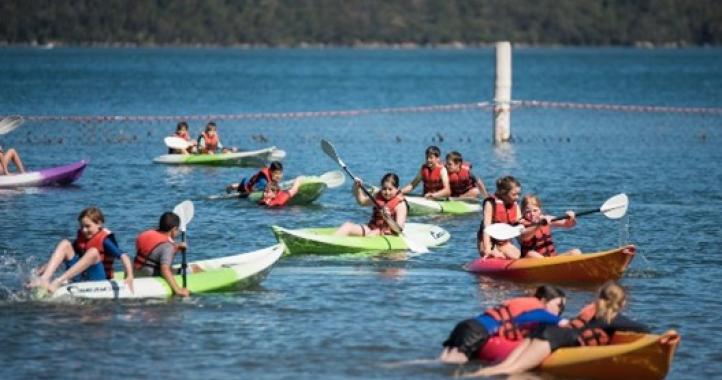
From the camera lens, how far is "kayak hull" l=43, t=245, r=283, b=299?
18750 mm

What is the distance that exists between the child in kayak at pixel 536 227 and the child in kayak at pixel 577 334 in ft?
16.4

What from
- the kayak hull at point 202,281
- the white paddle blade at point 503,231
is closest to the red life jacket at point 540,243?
the white paddle blade at point 503,231

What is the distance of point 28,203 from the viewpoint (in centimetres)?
3020

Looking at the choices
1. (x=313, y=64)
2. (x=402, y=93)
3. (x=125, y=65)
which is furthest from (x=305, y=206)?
(x=313, y=64)

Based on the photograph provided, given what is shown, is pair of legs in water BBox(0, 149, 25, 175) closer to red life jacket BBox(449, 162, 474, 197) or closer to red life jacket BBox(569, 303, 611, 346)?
red life jacket BBox(449, 162, 474, 197)

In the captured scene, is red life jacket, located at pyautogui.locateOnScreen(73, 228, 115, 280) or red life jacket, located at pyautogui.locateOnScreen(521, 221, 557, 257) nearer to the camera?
red life jacket, located at pyautogui.locateOnScreen(73, 228, 115, 280)

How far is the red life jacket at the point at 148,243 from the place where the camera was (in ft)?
62.1

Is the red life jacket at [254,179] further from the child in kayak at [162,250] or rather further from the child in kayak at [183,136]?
the child in kayak at [162,250]

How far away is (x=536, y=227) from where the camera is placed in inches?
824

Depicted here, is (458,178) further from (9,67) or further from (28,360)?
(9,67)

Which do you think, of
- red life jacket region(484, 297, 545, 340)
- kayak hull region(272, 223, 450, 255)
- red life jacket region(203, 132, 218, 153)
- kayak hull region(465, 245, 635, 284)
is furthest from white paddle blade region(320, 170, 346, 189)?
red life jacket region(484, 297, 545, 340)

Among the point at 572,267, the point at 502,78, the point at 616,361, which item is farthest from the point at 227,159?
the point at 616,361

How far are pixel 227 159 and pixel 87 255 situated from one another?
19.5m

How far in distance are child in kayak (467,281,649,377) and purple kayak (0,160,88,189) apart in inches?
730
